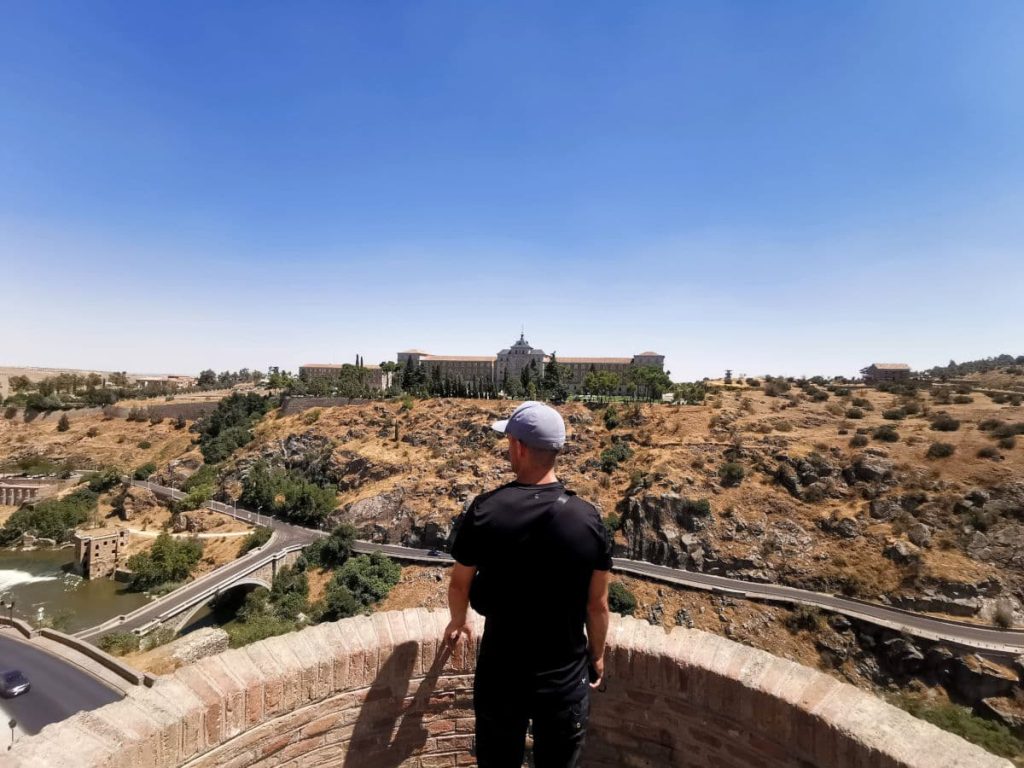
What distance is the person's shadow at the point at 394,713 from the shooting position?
2830mm

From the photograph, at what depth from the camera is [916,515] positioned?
25188mm

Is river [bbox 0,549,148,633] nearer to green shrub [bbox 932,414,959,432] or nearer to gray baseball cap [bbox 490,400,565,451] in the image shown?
gray baseball cap [bbox 490,400,565,451]

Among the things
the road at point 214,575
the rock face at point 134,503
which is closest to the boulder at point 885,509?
the road at point 214,575

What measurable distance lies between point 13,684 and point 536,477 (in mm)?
20404

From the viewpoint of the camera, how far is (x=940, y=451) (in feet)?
93.1

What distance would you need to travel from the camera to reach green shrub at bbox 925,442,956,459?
2827 centimetres

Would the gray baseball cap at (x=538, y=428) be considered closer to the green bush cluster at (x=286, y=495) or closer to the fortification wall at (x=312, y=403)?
the green bush cluster at (x=286, y=495)

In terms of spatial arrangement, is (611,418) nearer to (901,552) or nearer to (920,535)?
(901,552)

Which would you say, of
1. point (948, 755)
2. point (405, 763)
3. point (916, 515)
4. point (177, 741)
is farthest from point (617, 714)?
point (916, 515)

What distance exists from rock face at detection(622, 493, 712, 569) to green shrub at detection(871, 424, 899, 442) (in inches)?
534

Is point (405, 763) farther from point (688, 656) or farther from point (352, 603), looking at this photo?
point (352, 603)

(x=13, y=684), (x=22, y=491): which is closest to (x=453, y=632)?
(x=13, y=684)

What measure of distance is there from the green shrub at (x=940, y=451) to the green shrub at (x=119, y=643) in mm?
41204

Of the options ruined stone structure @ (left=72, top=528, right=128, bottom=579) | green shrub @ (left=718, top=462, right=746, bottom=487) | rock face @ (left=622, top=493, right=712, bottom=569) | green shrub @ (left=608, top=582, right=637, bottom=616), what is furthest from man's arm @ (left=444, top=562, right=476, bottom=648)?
ruined stone structure @ (left=72, top=528, right=128, bottom=579)
